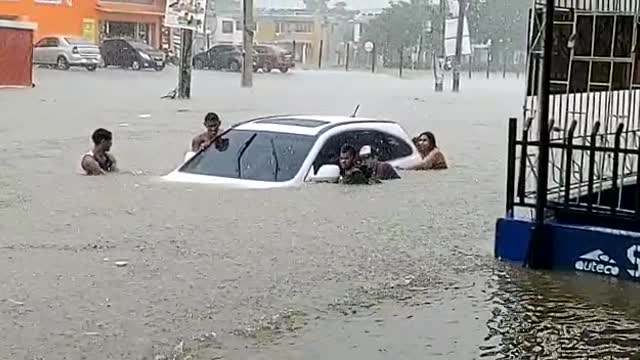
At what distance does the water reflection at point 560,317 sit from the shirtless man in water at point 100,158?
6.99 m

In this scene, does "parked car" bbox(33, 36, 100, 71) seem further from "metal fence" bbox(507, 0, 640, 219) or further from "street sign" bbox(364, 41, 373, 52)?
"metal fence" bbox(507, 0, 640, 219)

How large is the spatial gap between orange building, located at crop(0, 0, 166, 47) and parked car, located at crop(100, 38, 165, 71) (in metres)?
4.01

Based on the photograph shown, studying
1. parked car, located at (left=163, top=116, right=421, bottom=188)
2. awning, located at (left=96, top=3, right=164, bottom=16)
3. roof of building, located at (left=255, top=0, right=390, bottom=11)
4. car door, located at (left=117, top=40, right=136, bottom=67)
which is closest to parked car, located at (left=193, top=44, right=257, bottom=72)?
awning, located at (left=96, top=3, right=164, bottom=16)

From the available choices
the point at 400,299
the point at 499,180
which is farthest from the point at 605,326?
the point at 499,180

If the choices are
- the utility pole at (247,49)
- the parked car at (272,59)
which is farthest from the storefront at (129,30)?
the utility pole at (247,49)

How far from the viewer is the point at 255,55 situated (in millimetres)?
55625

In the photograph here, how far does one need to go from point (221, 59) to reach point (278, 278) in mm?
48984

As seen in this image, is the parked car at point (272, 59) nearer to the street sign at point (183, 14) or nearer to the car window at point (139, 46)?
the car window at point (139, 46)

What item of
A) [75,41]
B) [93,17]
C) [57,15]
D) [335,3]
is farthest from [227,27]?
[75,41]

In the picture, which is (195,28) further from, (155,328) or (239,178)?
(155,328)

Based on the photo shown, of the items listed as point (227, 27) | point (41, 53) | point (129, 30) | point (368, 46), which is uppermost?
point (227, 27)

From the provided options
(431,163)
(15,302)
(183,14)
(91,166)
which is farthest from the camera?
(183,14)

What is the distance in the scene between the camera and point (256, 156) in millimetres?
12250

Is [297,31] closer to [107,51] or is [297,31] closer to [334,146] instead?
[107,51]
